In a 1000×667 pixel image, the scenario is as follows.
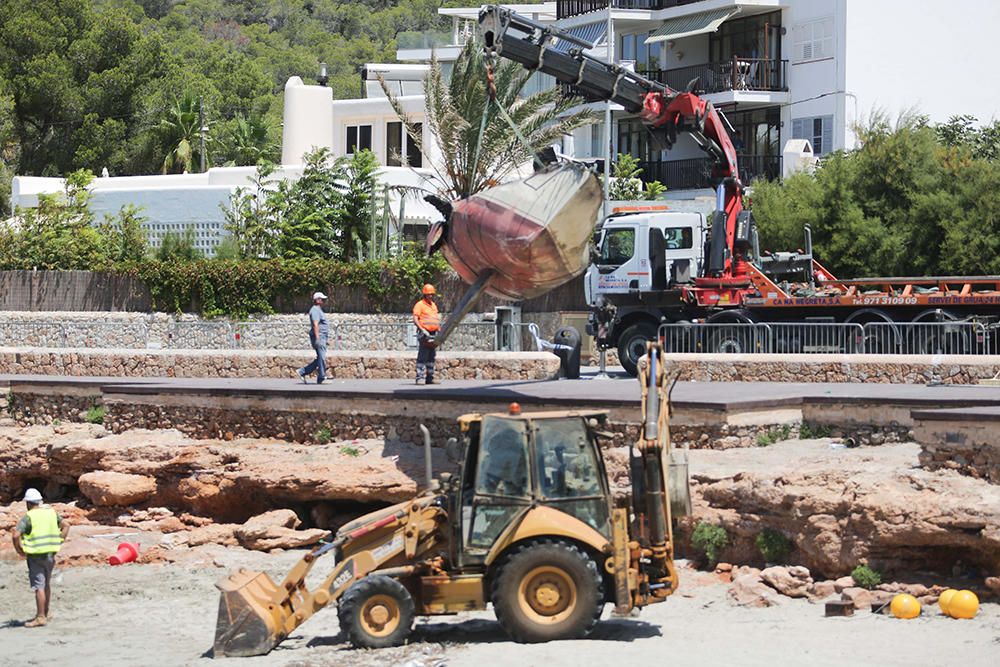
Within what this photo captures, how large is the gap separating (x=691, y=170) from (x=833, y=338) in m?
23.9

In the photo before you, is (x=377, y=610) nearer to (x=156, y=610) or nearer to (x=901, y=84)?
(x=156, y=610)

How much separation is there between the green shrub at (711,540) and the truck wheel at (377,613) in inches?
176

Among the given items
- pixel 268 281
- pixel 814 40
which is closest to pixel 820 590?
pixel 268 281

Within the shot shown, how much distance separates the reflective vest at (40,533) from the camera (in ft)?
51.5

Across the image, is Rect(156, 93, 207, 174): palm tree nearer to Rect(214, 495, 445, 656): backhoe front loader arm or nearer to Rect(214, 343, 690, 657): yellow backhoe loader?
Rect(214, 495, 445, 656): backhoe front loader arm

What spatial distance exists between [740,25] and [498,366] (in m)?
25.7

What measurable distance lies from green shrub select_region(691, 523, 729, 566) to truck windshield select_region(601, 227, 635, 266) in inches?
458

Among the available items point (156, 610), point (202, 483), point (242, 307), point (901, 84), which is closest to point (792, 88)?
point (901, 84)

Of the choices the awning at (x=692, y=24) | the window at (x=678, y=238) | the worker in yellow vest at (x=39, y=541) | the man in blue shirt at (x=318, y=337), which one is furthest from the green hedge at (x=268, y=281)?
the worker in yellow vest at (x=39, y=541)

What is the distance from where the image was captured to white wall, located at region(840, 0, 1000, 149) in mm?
43188

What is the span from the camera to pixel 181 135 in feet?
202

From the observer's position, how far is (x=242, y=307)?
38.1 metres

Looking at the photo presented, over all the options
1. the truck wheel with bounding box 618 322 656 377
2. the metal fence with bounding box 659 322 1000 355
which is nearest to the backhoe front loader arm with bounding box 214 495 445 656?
the metal fence with bounding box 659 322 1000 355

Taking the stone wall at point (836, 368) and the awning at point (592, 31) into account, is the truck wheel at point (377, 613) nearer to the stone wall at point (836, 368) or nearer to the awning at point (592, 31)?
the stone wall at point (836, 368)
